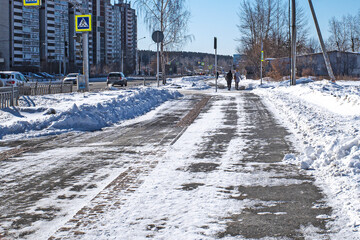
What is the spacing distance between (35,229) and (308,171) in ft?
11.8

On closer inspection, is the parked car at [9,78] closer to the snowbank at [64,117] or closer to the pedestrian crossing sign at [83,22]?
the pedestrian crossing sign at [83,22]

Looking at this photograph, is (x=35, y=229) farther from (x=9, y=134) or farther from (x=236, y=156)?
(x=9, y=134)

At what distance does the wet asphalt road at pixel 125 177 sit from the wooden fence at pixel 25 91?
499 cm

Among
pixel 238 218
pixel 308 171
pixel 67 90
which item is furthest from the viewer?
pixel 67 90

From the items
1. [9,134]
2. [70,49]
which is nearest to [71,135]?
[9,134]

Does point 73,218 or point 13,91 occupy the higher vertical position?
point 13,91

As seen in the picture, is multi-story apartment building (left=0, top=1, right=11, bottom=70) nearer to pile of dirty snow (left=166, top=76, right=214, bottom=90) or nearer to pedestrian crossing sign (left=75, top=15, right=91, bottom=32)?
pile of dirty snow (left=166, top=76, right=214, bottom=90)

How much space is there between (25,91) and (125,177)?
1997 cm

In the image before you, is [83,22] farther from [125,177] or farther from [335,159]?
[335,159]

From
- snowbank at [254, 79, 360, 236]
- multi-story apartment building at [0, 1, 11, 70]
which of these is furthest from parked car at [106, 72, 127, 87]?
multi-story apartment building at [0, 1, 11, 70]

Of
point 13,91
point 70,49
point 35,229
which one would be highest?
point 70,49

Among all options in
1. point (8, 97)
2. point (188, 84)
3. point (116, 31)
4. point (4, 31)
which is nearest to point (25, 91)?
point (8, 97)

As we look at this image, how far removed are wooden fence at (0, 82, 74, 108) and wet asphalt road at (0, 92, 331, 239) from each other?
4.99 metres

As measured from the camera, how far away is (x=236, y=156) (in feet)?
23.2
